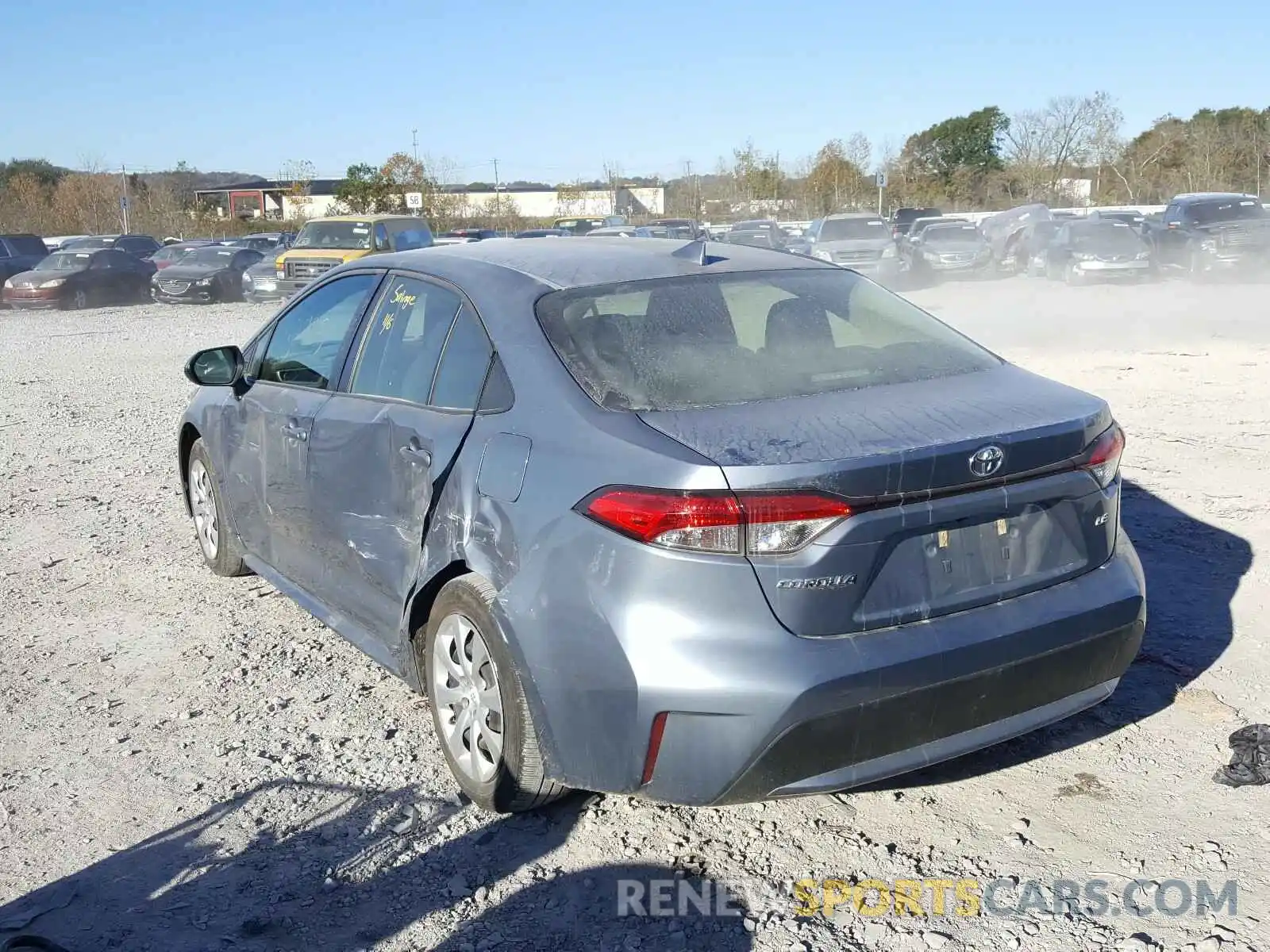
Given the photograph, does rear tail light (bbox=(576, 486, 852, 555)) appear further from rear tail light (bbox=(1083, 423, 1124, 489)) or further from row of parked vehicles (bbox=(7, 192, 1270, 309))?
row of parked vehicles (bbox=(7, 192, 1270, 309))

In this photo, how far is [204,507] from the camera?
621cm

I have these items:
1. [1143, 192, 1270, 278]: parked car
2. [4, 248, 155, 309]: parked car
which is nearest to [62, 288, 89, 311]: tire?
[4, 248, 155, 309]: parked car

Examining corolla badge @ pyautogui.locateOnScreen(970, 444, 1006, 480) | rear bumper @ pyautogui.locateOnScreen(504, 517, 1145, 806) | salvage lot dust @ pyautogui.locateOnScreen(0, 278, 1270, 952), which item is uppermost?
corolla badge @ pyautogui.locateOnScreen(970, 444, 1006, 480)

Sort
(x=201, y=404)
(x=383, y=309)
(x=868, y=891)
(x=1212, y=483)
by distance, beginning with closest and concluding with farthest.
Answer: (x=868, y=891)
(x=383, y=309)
(x=201, y=404)
(x=1212, y=483)

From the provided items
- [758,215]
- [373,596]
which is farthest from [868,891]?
[758,215]

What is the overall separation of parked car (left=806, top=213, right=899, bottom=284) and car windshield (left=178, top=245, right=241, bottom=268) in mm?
13932

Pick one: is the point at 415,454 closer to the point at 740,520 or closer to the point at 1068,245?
the point at 740,520

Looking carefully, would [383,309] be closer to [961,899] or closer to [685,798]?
[685,798]

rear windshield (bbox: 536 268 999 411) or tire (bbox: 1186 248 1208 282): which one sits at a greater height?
rear windshield (bbox: 536 268 999 411)

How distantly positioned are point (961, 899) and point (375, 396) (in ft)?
8.43

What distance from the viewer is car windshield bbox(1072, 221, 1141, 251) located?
24.5 m

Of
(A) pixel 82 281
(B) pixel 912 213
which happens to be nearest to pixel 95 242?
(A) pixel 82 281

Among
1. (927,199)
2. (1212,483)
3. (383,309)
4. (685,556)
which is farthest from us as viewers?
(927,199)

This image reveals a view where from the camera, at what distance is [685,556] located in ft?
9.82
